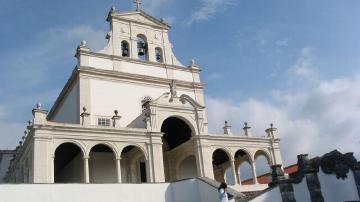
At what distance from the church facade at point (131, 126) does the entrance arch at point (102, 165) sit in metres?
0.06

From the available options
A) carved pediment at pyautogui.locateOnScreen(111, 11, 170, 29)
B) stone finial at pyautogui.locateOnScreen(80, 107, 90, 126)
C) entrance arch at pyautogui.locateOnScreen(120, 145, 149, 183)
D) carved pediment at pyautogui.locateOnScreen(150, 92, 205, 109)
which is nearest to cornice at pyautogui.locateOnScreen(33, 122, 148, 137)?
carved pediment at pyautogui.locateOnScreen(150, 92, 205, 109)

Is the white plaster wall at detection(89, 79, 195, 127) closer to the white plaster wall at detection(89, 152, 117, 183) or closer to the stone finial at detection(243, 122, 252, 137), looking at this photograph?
the white plaster wall at detection(89, 152, 117, 183)

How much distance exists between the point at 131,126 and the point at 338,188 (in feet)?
43.6

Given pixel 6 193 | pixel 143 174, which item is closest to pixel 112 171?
pixel 143 174

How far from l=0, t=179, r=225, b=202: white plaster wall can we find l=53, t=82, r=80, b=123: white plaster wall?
9.34m

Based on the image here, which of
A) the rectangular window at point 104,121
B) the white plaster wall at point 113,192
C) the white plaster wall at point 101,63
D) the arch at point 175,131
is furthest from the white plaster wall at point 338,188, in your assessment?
the white plaster wall at point 101,63

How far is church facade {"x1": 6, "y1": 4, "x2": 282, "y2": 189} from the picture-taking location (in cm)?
2197

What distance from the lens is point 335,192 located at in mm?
18062

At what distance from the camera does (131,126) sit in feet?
86.5

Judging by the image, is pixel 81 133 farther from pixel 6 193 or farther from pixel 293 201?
pixel 293 201

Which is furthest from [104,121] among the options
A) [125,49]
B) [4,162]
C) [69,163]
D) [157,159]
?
[4,162]

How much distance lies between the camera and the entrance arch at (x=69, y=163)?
2495 centimetres

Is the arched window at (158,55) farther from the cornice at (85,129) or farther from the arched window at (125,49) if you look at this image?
the cornice at (85,129)

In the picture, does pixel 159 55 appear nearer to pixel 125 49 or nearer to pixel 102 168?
pixel 125 49
